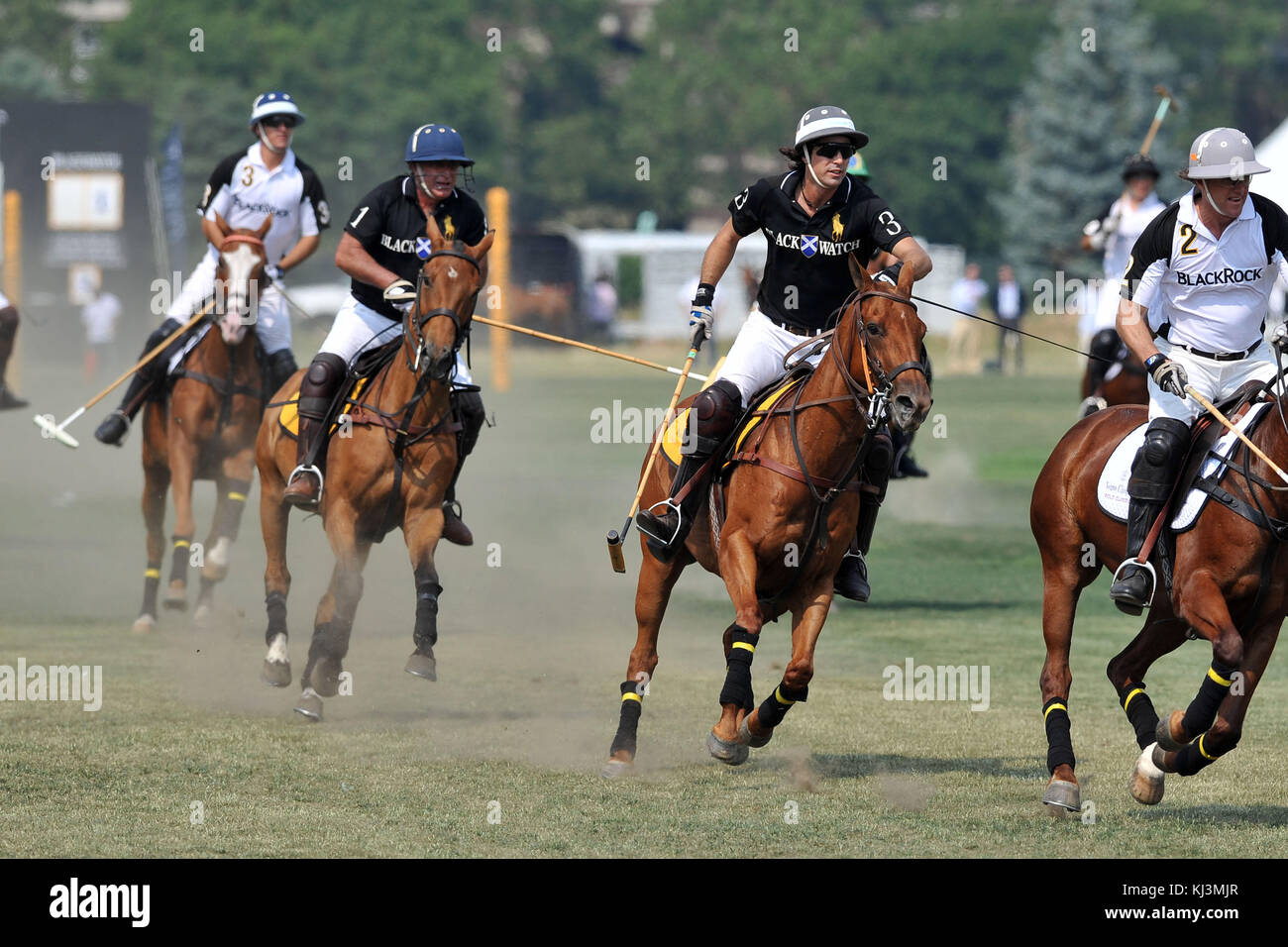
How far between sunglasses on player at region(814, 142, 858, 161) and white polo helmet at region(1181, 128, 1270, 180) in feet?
5.25

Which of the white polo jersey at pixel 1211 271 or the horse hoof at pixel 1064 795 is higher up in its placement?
the white polo jersey at pixel 1211 271

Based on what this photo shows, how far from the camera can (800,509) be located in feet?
30.7

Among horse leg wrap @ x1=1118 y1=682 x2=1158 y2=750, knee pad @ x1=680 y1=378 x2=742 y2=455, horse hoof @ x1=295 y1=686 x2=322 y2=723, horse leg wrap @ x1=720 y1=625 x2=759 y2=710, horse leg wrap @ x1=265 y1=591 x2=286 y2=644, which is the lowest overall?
horse hoof @ x1=295 y1=686 x2=322 y2=723

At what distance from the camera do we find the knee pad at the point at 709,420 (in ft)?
31.8

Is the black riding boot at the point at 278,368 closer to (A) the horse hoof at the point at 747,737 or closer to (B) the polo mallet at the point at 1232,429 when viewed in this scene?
(A) the horse hoof at the point at 747,737

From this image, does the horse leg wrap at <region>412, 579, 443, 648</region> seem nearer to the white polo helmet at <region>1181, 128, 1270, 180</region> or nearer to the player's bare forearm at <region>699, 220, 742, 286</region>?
the player's bare forearm at <region>699, 220, 742, 286</region>

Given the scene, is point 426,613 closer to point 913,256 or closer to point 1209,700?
point 913,256

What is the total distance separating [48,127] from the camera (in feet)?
144

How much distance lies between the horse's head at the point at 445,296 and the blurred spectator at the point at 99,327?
31.3 meters

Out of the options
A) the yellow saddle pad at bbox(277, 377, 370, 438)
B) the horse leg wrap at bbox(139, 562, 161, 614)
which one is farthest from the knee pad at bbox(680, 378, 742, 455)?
the horse leg wrap at bbox(139, 562, 161, 614)

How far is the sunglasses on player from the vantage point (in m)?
9.57

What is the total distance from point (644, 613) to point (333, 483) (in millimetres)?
2013

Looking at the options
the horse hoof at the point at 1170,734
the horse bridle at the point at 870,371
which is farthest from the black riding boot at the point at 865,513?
the horse hoof at the point at 1170,734

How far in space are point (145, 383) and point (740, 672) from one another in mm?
6949
